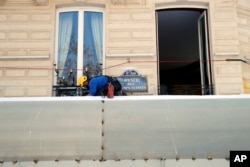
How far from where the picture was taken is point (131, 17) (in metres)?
6.53

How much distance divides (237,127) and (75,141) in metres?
1.94

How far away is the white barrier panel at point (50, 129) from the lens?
403 cm

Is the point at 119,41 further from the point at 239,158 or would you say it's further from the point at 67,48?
the point at 239,158

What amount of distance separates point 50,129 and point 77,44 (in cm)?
279

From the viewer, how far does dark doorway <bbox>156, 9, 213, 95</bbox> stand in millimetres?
6727

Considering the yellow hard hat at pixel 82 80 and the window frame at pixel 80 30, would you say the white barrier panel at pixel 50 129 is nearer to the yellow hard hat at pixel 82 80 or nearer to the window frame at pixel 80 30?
the yellow hard hat at pixel 82 80

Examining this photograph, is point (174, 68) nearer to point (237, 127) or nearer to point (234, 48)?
point (234, 48)

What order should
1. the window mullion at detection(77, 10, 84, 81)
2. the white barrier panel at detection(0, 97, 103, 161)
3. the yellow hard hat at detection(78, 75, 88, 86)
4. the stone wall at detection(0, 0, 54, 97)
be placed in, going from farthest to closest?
the window mullion at detection(77, 10, 84, 81) < the stone wall at detection(0, 0, 54, 97) < the yellow hard hat at detection(78, 75, 88, 86) < the white barrier panel at detection(0, 97, 103, 161)

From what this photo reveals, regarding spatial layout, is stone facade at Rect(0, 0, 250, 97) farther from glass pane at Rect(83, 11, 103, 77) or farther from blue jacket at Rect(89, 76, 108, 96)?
blue jacket at Rect(89, 76, 108, 96)

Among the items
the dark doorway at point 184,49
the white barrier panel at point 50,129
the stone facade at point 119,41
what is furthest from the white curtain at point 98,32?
the white barrier panel at point 50,129

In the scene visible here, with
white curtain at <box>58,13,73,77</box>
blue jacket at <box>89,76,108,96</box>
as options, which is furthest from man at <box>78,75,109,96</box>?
white curtain at <box>58,13,73,77</box>

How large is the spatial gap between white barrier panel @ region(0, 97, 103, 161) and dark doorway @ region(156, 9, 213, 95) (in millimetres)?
2571

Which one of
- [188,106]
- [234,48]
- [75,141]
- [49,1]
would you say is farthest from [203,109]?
[49,1]

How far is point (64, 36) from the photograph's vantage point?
6.65 metres
